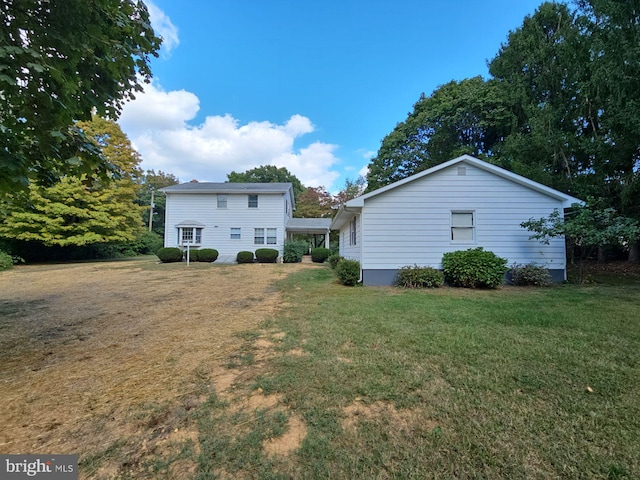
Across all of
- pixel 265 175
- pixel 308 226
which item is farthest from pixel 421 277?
pixel 265 175

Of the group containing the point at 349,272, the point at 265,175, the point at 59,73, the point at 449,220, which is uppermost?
the point at 265,175

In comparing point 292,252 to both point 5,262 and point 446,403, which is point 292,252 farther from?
point 446,403

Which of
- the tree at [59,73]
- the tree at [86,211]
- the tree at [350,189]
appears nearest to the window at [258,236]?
the tree at [86,211]

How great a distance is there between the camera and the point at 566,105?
45.3ft

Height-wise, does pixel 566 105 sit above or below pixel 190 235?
above

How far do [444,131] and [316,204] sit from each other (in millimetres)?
18235

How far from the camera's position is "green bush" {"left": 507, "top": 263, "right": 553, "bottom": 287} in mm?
9336

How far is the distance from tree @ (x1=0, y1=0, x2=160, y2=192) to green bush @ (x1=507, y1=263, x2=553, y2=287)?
11.0m

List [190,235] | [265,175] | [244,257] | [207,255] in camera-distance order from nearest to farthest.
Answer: [207,255] < [244,257] < [190,235] < [265,175]

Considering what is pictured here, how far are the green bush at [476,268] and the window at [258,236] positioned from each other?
14133mm

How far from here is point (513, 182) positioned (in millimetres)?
9805

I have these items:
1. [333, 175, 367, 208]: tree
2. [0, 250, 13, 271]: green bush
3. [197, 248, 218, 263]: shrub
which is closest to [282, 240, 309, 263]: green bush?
[197, 248, 218, 263]: shrub

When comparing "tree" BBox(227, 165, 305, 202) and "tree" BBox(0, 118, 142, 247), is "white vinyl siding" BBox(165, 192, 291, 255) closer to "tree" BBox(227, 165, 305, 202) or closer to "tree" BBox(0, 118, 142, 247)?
"tree" BBox(0, 118, 142, 247)

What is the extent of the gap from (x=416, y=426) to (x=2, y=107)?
4.84 m
